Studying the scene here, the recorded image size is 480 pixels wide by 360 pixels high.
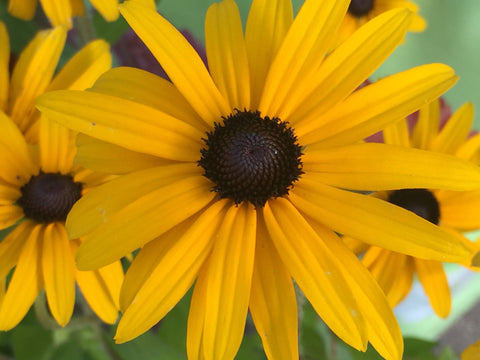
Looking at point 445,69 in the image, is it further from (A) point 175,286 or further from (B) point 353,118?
(A) point 175,286

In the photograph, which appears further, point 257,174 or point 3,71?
point 3,71

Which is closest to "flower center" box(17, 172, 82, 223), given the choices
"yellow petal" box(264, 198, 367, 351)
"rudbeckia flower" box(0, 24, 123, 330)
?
"rudbeckia flower" box(0, 24, 123, 330)

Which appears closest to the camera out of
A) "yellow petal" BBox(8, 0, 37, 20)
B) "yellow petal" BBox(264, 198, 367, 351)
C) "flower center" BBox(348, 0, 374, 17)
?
"yellow petal" BBox(264, 198, 367, 351)

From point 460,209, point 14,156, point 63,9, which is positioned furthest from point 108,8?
point 460,209

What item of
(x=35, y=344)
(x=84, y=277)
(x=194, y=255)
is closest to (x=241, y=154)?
(x=194, y=255)

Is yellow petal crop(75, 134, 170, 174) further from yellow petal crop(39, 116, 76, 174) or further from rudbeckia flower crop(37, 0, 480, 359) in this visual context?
yellow petal crop(39, 116, 76, 174)

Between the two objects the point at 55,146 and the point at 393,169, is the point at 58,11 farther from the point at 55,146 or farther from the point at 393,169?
the point at 393,169

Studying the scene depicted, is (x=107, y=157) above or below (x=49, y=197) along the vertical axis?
above
